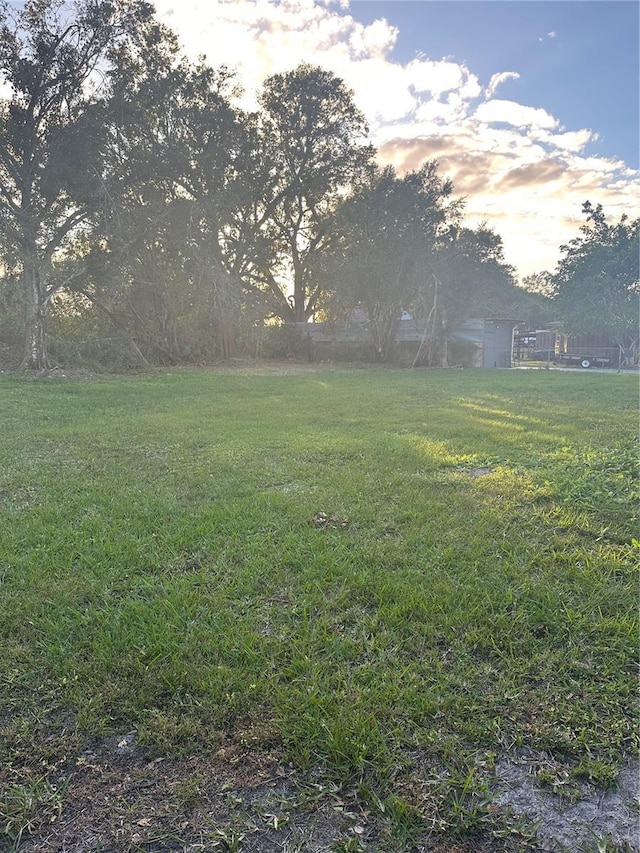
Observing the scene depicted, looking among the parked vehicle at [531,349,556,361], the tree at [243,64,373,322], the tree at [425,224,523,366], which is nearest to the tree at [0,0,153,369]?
the tree at [243,64,373,322]

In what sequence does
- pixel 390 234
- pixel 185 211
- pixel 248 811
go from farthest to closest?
pixel 390 234, pixel 185 211, pixel 248 811

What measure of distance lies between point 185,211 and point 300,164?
8022 mm

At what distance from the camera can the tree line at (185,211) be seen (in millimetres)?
14438

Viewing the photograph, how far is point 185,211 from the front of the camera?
60.8 ft

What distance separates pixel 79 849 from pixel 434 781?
997mm

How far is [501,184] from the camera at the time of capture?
34.2 ft

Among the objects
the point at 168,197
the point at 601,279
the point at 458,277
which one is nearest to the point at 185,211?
the point at 168,197

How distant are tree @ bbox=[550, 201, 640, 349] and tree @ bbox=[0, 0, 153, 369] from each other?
1170 inches

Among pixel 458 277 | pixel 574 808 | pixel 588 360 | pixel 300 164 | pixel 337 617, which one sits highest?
pixel 300 164

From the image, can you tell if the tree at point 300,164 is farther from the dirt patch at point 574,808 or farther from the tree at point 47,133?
the dirt patch at point 574,808

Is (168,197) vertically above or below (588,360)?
above

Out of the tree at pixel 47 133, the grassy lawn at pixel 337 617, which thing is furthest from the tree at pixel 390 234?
the grassy lawn at pixel 337 617

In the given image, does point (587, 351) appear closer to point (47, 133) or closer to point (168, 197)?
point (168, 197)

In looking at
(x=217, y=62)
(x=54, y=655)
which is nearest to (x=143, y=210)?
(x=217, y=62)
